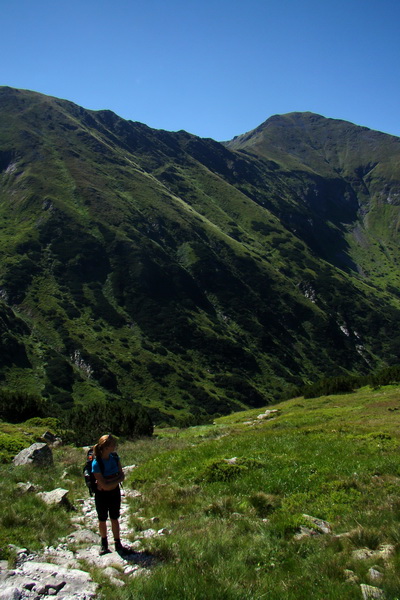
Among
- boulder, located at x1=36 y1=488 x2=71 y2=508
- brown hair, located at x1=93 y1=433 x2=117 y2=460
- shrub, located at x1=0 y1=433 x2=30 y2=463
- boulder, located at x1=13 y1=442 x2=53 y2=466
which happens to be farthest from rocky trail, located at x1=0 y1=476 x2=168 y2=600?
shrub, located at x1=0 y1=433 x2=30 y2=463

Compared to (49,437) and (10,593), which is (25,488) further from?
(49,437)

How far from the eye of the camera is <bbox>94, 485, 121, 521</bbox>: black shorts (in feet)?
30.5

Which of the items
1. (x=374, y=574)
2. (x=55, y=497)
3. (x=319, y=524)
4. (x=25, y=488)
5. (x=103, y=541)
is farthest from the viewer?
(x=25, y=488)

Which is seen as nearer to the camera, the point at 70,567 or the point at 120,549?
the point at 70,567

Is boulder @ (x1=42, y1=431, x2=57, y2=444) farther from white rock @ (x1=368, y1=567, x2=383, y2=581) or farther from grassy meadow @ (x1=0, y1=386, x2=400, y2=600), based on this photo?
white rock @ (x1=368, y1=567, x2=383, y2=581)

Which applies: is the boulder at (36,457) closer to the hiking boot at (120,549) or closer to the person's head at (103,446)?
the person's head at (103,446)

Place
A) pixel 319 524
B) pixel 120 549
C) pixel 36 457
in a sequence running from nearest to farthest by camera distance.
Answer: pixel 120 549 < pixel 319 524 < pixel 36 457

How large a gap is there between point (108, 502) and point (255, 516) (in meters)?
3.56

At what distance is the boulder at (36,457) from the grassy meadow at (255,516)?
0.68 metres

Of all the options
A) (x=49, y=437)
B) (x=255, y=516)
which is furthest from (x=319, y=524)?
(x=49, y=437)

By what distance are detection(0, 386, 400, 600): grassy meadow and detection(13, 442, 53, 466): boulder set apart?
676 mm

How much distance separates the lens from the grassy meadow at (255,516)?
6652 millimetres

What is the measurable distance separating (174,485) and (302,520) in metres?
4.98

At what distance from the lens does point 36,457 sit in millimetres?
16484
